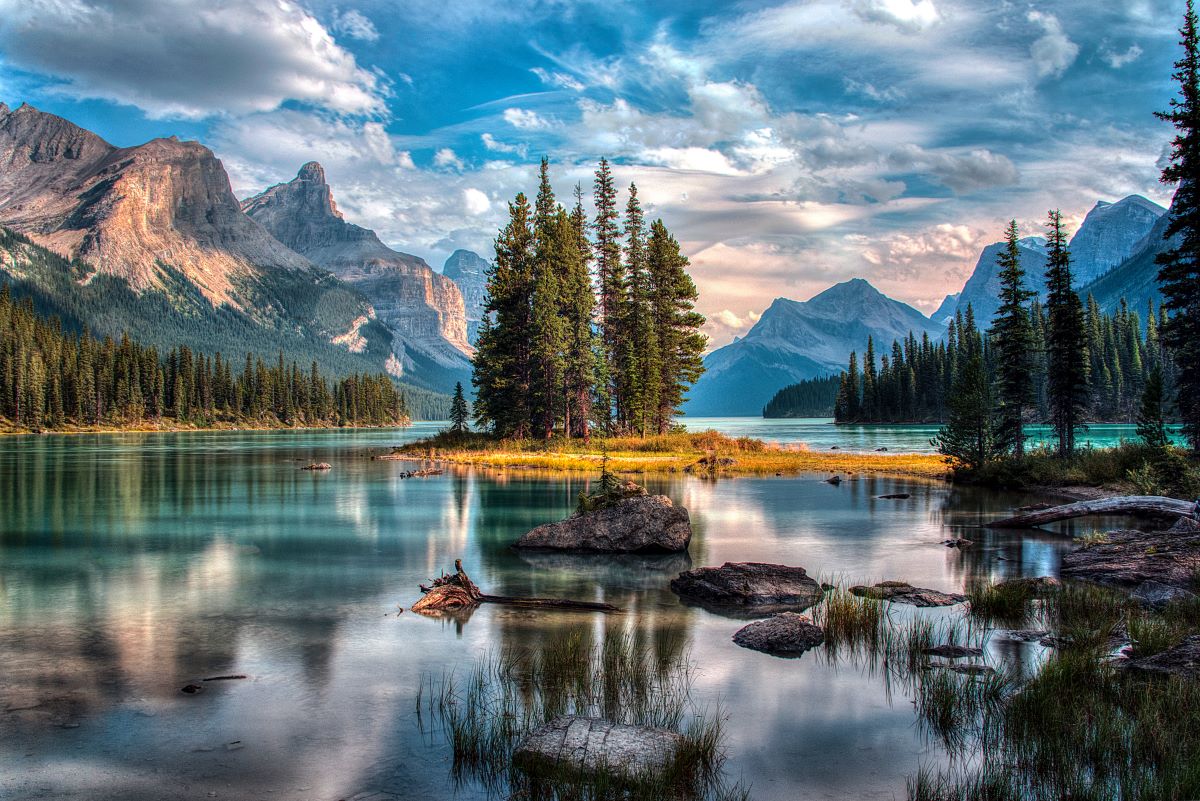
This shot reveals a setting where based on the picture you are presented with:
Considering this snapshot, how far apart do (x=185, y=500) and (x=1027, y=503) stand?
38.0 meters

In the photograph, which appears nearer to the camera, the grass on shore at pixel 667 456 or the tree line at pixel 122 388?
the grass on shore at pixel 667 456

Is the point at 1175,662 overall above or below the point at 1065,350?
below

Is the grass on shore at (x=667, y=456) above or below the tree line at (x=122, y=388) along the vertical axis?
below

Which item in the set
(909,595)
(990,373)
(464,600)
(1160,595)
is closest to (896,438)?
(990,373)

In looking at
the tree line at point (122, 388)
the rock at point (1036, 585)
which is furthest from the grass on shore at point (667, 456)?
the tree line at point (122, 388)

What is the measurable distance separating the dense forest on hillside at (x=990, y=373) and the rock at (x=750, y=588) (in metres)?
136

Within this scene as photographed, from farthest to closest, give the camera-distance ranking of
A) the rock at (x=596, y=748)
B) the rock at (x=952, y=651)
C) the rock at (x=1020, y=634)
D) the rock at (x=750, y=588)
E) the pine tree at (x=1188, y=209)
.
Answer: the pine tree at (x=1188, y=209)
the rock at (x=750, y=588)
the rock at (x=1020, y=634)
the rock at (x=952, y=651)
the rock at (x=596, y=748)

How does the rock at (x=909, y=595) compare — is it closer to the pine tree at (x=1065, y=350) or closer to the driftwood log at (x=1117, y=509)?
the driftwood log at (x=1117, y=509)

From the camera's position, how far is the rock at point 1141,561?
1524cm

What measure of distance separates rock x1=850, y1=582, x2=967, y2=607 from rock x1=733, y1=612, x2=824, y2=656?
262cm

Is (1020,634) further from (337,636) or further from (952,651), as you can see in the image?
(337,636)

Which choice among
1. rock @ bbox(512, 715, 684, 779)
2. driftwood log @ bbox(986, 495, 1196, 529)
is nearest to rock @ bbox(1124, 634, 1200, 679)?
rock @ bbox(512, 715, 684, 779)

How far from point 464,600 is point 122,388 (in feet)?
498

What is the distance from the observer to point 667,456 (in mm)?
56125
